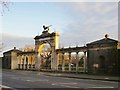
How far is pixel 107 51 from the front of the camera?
34906 mm

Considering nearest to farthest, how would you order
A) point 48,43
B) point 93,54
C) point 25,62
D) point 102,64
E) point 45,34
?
point 102,64 → point 93,54 → point 48,43 → point 45,34 → point 25,62

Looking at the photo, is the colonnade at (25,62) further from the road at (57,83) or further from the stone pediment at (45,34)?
the road at (57,83)

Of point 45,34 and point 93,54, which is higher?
point 45,34

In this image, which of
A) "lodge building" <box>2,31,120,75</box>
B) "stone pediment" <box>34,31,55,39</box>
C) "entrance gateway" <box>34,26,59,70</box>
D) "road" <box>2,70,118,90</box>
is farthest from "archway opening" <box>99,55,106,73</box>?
"stone pediment" <box>34,31,55,39</box>

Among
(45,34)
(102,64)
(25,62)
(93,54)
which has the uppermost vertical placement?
(45,34)

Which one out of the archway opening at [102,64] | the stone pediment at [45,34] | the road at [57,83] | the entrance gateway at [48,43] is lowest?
the road at [57,83]

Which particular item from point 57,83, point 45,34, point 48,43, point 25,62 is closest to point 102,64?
point 48,43

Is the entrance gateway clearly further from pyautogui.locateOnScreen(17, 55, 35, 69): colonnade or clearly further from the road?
the road

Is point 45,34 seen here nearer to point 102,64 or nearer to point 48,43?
point 48,43

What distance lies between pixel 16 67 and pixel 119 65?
29.1m

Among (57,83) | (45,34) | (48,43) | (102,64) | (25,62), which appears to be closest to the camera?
(57,83)

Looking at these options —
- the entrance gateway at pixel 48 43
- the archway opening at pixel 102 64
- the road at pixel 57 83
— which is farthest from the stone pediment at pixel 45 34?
the road at pixel 57 83

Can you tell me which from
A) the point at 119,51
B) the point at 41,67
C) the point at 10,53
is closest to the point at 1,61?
the point at 10,53

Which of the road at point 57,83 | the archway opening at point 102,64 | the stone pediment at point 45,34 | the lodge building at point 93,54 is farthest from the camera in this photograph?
the stone pediment at point 45,34
